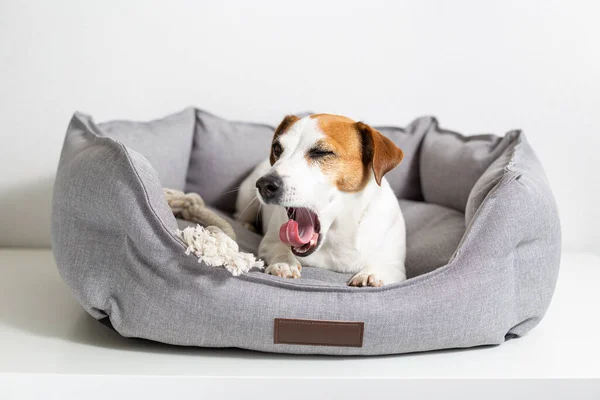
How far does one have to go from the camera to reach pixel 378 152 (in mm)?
2051

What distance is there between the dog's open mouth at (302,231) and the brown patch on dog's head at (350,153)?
13 centimetres

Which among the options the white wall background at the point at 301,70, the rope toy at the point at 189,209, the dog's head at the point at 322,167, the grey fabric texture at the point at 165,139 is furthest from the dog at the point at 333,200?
the white wall background at the point at 301,70

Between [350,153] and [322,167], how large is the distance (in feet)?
0.37

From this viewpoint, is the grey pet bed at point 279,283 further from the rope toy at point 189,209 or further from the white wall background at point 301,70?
the white wall background at point 301,70

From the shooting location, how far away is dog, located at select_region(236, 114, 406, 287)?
197 cm

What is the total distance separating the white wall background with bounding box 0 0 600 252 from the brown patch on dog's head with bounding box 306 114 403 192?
4.14ft

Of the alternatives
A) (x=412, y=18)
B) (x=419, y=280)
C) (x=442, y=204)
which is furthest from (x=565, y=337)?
(x=412, y=18)

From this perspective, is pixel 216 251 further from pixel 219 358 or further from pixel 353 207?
pixel 353 207

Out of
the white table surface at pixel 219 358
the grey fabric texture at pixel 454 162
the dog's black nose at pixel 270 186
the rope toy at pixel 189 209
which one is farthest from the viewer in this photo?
the grey fabric texture at pixel 454 162

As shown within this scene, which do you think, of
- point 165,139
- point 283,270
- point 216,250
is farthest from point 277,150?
point 165,139

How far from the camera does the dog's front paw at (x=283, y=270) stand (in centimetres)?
201

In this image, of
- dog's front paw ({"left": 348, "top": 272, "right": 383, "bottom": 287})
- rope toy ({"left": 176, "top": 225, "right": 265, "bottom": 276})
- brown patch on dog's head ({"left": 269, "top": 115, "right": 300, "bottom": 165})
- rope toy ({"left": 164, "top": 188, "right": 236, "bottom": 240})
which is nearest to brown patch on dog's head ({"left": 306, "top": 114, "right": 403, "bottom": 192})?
brown patch on dog's head ({"left": 269, "top": 115, "right": 300, "bottom": 165})

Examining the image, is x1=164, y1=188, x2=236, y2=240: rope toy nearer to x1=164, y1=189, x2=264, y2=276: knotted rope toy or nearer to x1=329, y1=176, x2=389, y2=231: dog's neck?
x1=329, y1=176, x2=389, y2=231: dog's neck

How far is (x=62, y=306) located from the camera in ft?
7.41
